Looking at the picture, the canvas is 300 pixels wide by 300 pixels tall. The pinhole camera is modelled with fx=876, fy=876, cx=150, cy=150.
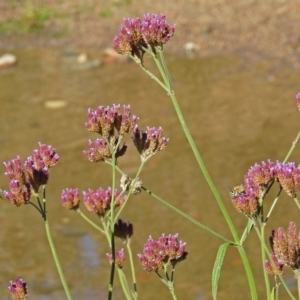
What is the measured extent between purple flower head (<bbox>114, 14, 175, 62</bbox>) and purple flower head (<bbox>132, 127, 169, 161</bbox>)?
170 mm

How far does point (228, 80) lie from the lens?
8570mm

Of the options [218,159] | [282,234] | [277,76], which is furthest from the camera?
[277,76]

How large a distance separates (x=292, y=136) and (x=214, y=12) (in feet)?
13.4

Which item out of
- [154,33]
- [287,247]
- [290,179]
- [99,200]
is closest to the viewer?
[287,247]

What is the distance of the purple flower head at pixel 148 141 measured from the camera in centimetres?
204

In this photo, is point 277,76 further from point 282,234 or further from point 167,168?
point 282,234

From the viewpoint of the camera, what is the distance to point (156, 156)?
23.0ft

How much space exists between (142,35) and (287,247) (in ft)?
1.95

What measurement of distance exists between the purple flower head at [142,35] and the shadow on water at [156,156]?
3.14 m

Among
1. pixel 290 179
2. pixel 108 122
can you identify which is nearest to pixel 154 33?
pixel 108 122

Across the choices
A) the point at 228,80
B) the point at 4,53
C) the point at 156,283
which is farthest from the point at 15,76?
the point at 156,283

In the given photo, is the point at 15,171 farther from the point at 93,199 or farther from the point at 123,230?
the point at 123,230

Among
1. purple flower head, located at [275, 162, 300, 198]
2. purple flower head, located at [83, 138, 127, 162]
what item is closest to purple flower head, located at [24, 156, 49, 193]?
purple flower head, located at [83, 138, 127, 162]

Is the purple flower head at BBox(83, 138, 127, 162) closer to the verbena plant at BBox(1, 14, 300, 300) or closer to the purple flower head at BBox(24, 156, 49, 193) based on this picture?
the verbena plant at BBox(1, 14, 300, 300)
